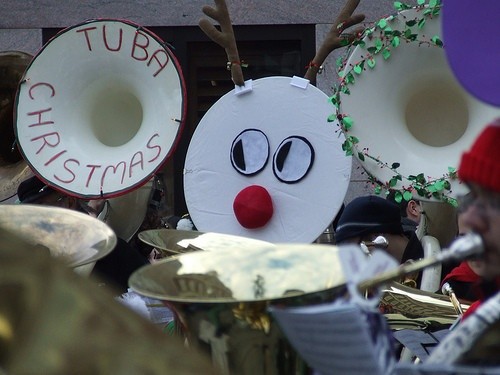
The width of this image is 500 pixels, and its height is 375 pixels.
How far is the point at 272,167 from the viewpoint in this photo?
422 centimetres

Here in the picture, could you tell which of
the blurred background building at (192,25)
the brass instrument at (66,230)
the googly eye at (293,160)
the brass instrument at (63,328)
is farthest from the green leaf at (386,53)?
the blurred background building at (192,25)

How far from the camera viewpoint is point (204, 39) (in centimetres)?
708

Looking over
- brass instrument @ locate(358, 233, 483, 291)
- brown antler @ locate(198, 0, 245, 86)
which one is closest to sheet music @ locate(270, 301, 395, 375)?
brass instrument @ locate(358, 233, 483, 291)

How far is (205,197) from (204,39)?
2898 millimetres

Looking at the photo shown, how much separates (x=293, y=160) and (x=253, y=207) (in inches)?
10.1

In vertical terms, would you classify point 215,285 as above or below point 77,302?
below

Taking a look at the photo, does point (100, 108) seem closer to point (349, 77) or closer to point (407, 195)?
point (349, 77)

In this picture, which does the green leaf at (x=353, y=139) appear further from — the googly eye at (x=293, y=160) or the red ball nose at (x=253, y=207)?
the red ball nose at (x=253, y=207)

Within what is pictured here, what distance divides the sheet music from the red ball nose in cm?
252

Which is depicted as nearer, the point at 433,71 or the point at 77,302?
the point at 77,302

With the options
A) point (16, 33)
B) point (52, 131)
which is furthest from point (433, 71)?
point (16, 33)

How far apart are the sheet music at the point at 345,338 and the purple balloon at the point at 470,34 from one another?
0.63 m

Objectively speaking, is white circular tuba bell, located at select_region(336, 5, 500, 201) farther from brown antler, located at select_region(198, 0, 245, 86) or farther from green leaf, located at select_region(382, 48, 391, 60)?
brown antler, located at select_region(198, 0, 245, 86)

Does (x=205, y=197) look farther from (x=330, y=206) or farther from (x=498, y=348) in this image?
(x=498, y=348)
